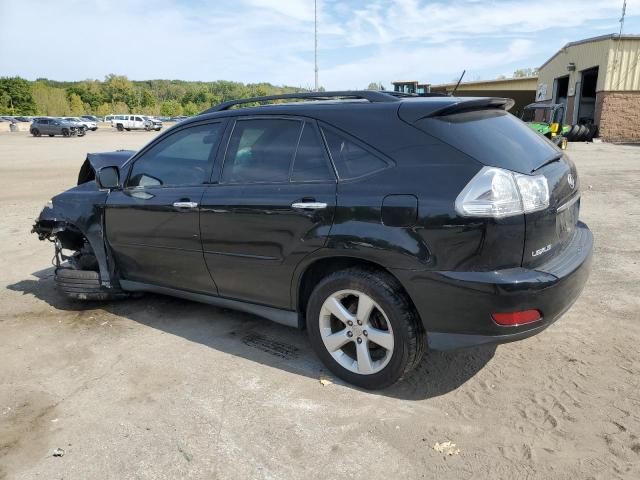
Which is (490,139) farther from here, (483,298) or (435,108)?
(483,298)

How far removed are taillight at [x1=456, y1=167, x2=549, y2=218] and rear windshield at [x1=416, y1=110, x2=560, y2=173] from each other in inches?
3.1

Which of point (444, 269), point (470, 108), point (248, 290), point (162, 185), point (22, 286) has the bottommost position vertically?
point (22, 286)

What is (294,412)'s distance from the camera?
10.2 feet

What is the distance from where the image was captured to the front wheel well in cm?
309

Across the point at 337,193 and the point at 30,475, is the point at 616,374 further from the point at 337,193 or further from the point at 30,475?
the point at 30,475

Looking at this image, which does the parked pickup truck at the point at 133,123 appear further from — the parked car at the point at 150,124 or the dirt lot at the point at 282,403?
the dirt lot at the point at 282,403

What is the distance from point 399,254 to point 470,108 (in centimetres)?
107

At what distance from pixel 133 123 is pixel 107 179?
58.9m

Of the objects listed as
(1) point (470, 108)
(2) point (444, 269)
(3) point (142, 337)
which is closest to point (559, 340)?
(2) point (444, 269)

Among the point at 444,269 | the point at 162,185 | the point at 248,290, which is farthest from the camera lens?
the point at 162,185

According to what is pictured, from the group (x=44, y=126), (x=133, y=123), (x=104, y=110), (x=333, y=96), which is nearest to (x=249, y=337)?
(x=333, y=96)

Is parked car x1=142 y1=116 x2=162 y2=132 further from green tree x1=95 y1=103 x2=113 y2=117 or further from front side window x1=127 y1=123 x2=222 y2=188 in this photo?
green tree x1=95 y1=103 x2=113 y2=117

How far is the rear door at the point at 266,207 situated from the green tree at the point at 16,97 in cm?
11533

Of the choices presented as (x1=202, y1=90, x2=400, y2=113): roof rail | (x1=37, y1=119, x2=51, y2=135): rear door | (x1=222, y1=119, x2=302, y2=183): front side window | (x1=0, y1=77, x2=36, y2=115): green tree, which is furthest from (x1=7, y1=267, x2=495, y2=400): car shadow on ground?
(x1=0, y1=77, x2=36, y2=115): green tree
